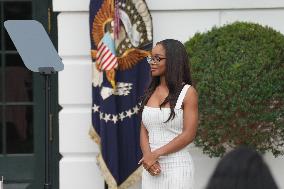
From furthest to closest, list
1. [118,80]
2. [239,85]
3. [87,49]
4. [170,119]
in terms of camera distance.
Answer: [87,49]
[118,80]
[239,85]
[170,119]

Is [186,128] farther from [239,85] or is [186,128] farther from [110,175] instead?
[110,175]

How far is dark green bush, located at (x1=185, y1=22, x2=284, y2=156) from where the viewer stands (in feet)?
18.4

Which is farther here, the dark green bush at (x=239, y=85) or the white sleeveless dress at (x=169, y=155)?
the dark green bush at (x=239, y=85)

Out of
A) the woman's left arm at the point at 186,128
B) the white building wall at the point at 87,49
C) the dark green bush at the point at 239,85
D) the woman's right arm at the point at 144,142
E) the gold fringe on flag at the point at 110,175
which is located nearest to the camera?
the woman's left arm at the point at 186,128

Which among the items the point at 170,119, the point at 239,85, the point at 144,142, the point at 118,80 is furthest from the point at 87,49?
the point at 170,119

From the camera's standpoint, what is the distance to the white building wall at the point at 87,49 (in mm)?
6547

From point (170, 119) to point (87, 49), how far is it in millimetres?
2520

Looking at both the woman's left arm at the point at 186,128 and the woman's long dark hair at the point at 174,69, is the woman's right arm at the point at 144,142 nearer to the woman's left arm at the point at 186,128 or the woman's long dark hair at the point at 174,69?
the woman's left arm at the point at 186,128

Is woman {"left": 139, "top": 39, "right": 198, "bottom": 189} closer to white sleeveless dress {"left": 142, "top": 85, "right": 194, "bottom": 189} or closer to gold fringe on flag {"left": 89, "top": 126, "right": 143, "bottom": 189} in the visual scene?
white sleeveless dress {"left": 142, "top": 85, "right": 194, "bottom": 189}

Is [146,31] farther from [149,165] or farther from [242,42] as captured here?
[149,165]

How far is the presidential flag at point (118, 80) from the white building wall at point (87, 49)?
35 centimetres

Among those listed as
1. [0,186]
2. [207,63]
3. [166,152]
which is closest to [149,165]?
[166,152]

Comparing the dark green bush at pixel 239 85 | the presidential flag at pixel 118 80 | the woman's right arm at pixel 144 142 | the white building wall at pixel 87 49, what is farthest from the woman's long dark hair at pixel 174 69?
the white building wall at pixel 87 49

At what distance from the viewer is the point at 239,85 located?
220 inches
